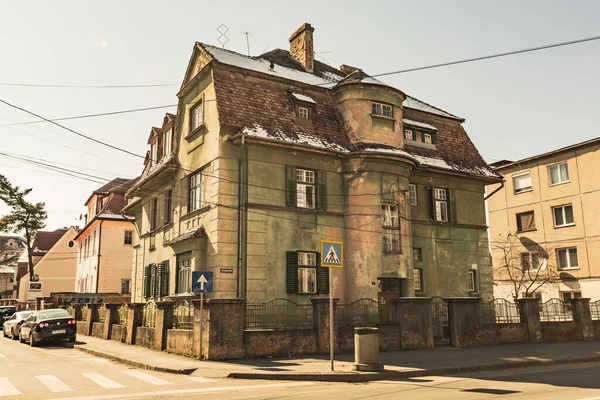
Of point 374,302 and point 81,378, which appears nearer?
point 81,378

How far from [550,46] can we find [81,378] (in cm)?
1436

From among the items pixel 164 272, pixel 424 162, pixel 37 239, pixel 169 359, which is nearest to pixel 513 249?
pixel 424 162

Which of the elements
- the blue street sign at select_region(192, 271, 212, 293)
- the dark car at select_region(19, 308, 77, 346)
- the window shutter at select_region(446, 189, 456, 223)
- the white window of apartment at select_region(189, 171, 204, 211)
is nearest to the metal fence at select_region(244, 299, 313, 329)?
the blue street sign at select_region(192, 271, 212, 293)

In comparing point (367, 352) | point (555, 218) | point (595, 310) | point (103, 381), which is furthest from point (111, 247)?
point (367, 352)

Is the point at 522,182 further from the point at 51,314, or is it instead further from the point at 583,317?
the point at 51,314

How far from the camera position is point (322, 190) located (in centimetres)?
2159

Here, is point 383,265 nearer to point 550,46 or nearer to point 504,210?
point 550,46

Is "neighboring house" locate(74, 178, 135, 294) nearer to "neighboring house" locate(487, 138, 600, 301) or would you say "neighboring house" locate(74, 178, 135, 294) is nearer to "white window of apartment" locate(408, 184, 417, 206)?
"white window of apartment" locate(408, 184, 417, 206)

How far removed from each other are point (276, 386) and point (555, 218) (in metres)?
30.8

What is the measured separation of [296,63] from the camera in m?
26.5

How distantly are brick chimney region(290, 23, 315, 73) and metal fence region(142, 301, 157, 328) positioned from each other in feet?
44.2

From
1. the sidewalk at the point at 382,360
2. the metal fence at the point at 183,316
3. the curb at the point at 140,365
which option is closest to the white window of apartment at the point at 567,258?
the sidewalk at the point at 382,360

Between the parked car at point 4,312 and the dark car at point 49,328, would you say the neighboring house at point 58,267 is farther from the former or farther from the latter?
the dark car at point 49,328

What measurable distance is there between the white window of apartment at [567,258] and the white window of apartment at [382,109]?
63.8 ft
